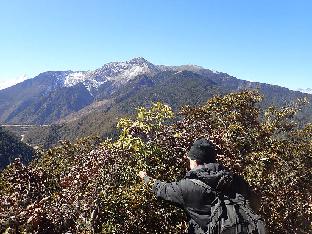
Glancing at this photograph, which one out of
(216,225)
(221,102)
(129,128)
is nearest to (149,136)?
(129,128)

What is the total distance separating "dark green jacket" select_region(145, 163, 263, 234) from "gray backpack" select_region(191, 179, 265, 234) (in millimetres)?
60

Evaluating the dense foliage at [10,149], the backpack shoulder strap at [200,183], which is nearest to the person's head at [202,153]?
the backpack shoulder strap at [200,183]

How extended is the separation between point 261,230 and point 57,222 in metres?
2.65

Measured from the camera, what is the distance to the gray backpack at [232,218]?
4.50m

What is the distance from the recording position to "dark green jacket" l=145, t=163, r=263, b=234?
15.8 feet

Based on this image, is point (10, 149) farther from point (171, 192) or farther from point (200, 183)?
point (200, 183)

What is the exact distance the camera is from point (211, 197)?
4844 millimetres

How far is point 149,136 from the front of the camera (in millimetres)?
7887

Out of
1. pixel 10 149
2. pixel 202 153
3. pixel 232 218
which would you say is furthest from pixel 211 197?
pixel 10 149

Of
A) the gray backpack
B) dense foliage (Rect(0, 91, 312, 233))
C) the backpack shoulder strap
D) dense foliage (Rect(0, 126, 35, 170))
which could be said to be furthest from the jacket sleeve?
dense foliage (Rect(0, 126, 35, 170))

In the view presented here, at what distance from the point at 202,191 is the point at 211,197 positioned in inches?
5.2

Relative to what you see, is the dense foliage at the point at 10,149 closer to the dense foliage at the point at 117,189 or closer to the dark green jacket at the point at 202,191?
the dense foliage at the point at 117,189

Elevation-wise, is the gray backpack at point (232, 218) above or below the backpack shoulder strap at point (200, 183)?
below

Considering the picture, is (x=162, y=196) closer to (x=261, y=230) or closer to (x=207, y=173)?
(x=207, y=173)
